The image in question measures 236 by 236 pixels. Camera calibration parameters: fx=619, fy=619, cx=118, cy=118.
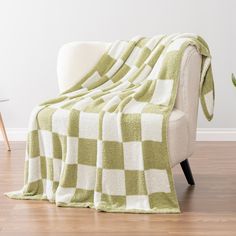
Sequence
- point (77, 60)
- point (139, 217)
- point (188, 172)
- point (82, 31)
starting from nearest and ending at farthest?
1. point (139, 217)
2. point (188, 172)
3. point (77, 60)
4. point (82, 31)

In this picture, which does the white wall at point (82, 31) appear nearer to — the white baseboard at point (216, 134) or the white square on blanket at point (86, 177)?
the white baseboard at point (216, 134)

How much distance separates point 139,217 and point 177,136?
0.38 m

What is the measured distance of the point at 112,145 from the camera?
8.51ft

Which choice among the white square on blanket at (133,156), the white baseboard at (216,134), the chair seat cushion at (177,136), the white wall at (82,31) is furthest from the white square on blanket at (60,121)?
the white baseboard at (216,134)

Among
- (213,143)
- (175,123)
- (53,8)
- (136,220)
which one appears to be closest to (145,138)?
(175,123)

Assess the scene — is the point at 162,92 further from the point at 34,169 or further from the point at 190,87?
the point at 34,169

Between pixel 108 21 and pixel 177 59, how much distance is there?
5.55 feet

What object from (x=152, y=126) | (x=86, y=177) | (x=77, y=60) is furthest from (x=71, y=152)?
(x=77, y=60)

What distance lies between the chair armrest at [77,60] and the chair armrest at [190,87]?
62cm

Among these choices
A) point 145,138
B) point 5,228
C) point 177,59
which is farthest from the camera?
point 177,59

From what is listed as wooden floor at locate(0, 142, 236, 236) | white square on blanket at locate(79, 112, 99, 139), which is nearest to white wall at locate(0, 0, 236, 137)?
wooden floor at locate(0, 142, 236, 236)

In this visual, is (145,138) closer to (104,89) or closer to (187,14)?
(104,89)

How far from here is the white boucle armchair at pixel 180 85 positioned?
8.48 feet

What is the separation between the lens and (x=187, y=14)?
14.0ft
